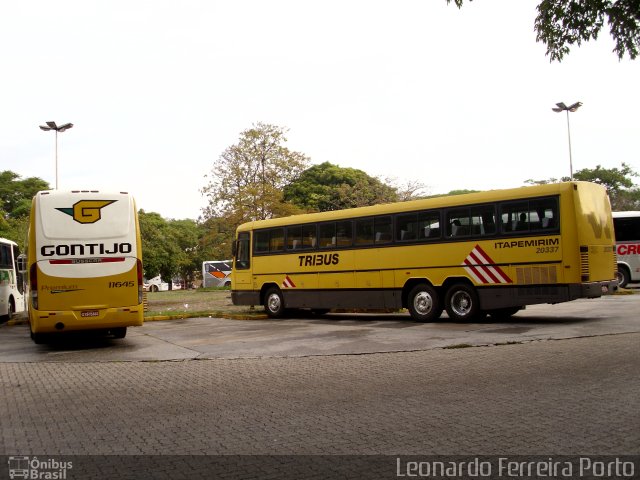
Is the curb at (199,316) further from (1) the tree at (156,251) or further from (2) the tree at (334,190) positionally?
(1) the tree at (156,251)

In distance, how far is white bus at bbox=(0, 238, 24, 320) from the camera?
67.3ft

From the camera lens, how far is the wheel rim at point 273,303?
20.1 m

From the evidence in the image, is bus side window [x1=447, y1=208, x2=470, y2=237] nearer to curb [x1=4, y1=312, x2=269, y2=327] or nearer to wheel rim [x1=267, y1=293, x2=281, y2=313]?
wheel rim [x1=267, y1=293, x2=281, y2=313]

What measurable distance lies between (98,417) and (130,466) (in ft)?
6.21

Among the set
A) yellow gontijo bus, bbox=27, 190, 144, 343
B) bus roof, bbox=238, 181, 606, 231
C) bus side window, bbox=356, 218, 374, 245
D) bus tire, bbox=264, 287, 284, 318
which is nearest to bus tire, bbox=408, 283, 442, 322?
bus side window, bbox=356, 218, 374, 245

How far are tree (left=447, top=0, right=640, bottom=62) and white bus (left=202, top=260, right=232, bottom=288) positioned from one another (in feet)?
146

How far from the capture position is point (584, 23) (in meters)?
7.93

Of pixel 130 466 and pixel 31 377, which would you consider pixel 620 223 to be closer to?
pixel 31 377

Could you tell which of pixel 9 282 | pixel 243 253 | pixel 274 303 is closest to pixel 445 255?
pixel 274 303

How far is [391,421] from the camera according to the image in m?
5.99

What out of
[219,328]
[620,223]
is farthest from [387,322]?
[620,223]

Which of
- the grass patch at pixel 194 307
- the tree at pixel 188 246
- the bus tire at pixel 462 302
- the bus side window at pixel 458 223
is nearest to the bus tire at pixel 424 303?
the bus tire at pixel 462 302

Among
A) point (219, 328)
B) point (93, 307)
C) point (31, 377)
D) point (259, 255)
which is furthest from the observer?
point (259, 255)

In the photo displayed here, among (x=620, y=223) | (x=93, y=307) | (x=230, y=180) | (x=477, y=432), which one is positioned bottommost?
(x=477, y=432)
